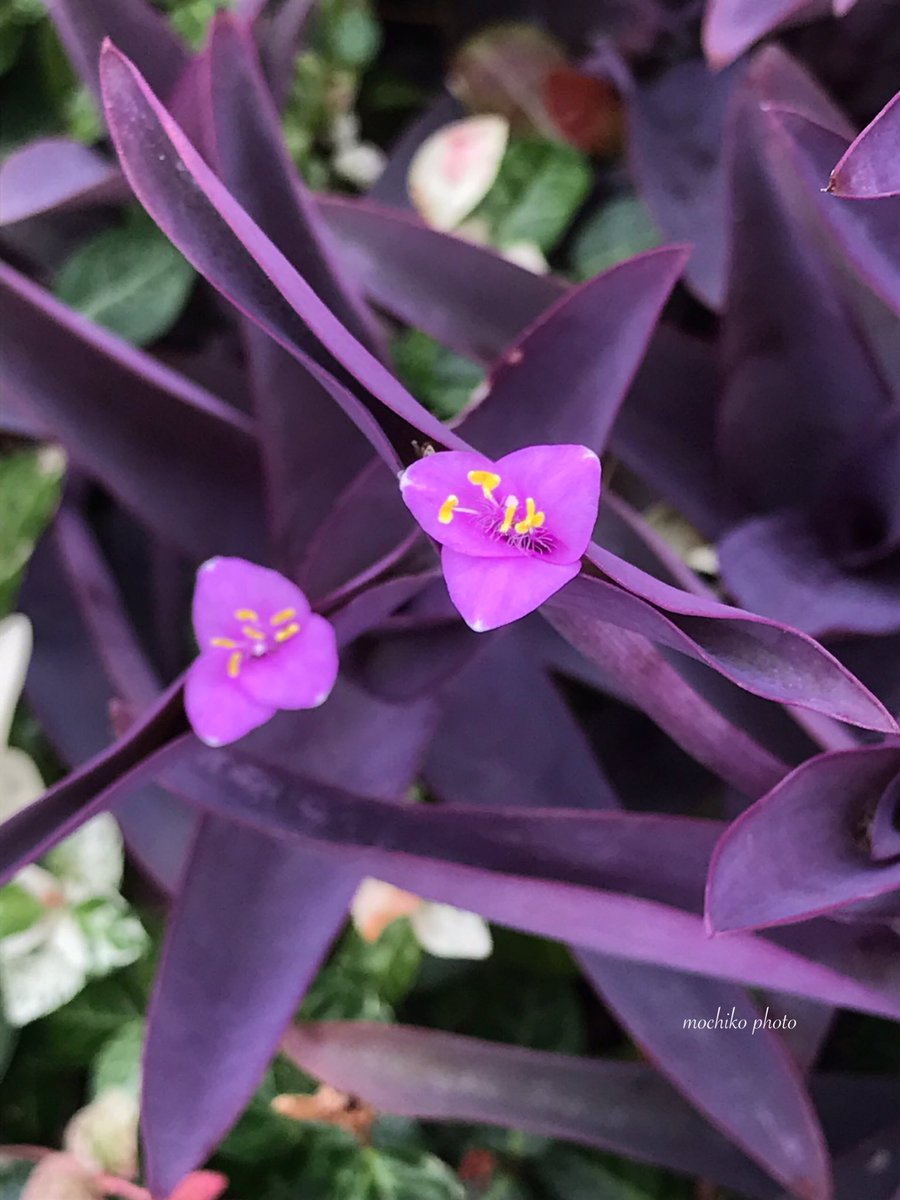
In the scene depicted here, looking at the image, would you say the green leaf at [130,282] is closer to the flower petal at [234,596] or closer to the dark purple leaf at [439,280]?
the dark purple leaf at [439,280]

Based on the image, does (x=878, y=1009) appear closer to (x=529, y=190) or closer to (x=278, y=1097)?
(x=278, y=1097)

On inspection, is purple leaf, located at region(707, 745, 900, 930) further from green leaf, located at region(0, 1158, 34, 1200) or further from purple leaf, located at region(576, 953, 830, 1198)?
green leaf, located at region(0, 1158, 34, 1200)

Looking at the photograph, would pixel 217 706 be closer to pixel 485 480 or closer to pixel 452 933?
pixel 485 480

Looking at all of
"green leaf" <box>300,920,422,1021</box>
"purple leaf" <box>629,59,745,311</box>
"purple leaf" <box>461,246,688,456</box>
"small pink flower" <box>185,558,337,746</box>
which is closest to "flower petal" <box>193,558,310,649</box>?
"small pink flower" <box>185,558,337,746</box>

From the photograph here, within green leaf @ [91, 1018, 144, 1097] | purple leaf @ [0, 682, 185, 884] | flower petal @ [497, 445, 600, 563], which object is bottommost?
green leaf @ [91, 1018, 144, 1097]

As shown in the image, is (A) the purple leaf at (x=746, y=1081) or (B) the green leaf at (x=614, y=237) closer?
(A) the purple leaf at (x=746, y=1081)

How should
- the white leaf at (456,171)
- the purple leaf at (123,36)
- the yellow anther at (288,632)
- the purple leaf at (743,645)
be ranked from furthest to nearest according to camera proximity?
the white leaf at (456,171) < the purple leaf at (123,36) < the yellow anther at (288,632) < the purple leaf at (743,645)

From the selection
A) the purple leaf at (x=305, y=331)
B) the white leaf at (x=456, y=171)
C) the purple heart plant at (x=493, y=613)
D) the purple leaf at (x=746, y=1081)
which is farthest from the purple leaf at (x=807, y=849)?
the white leaf at (x=456, y=171)

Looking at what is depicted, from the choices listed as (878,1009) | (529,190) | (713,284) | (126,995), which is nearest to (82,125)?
(529,190)
